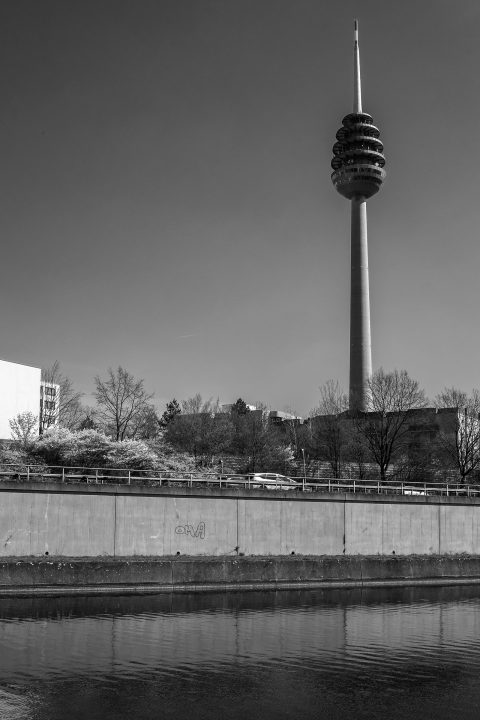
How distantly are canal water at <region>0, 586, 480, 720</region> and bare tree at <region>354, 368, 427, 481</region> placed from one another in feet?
146

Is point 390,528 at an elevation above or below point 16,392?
below

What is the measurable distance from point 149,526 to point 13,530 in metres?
6.35

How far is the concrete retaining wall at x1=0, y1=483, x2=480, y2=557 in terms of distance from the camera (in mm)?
36750

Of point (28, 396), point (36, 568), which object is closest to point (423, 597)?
point (36, 568)

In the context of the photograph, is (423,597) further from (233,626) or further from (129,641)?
(129,641)

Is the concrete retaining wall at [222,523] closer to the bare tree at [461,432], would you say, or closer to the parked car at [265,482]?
the parked car at [265,482]

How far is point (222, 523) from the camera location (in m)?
40.9

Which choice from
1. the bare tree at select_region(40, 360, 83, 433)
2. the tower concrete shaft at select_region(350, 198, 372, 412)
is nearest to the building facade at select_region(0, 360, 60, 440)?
the bare tree at select_region(40, 360, 83, 433)

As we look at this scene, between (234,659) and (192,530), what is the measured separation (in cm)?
1937

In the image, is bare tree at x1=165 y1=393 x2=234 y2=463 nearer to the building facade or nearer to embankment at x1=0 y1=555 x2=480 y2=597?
the building facade

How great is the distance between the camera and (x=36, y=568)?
32938 millimetres

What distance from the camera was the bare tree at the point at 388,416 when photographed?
7612 cm

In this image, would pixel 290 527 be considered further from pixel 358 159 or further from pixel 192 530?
pixel 358 159

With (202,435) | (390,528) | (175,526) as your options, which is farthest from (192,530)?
(202,435)
